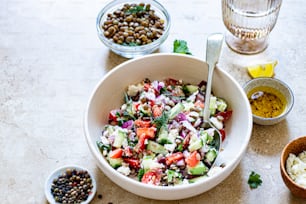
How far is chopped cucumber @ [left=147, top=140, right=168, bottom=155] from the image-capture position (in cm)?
181

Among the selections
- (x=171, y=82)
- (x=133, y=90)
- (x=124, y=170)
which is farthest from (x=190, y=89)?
(x=124, y=170)

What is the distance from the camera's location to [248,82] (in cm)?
200

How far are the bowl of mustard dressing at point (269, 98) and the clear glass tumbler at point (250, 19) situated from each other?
0.22 metres

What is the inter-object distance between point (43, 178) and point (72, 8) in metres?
0.83

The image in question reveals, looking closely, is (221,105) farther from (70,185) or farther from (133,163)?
(70,185)

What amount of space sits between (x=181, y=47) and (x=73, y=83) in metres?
0.43

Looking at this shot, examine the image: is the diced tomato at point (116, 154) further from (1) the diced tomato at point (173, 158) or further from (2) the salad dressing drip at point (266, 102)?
(2) the salad dressing drip at point (266, 102)

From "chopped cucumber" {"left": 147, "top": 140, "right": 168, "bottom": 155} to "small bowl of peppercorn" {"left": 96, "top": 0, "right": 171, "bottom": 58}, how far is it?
45cm

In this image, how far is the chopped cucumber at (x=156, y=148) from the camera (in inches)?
71.2

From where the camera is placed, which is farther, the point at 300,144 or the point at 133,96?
the point at 133,96

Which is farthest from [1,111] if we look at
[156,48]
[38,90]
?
[156,48]

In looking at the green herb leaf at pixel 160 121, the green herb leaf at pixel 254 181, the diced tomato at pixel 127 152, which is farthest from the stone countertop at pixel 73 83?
the green herb leaf at pixel 160 121

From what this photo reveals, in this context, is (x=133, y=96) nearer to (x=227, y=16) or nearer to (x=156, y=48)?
(x=156, y=48)

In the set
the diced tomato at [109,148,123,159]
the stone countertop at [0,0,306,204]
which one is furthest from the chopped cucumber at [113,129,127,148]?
the stone countertop at [0,0,306,204]
